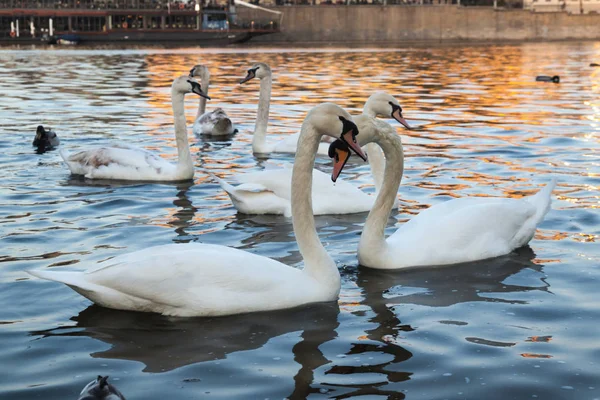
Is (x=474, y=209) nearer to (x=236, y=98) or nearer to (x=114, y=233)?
(x=114, y=233)

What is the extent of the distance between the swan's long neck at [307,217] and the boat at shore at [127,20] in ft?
280

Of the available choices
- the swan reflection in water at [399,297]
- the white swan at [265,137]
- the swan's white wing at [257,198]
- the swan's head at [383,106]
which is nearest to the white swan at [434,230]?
the swan reflection in water at [399,297]

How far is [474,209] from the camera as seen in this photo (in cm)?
781

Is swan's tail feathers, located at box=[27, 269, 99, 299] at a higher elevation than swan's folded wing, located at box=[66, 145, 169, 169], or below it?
below

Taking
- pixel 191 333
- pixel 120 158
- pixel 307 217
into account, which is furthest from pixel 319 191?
pixel 191 333

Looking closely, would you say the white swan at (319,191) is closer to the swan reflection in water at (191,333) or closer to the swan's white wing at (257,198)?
the swan's white wing at (257,198)

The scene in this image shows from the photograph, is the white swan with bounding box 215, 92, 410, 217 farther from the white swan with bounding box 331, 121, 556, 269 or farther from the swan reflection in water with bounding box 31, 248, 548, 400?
the swan reflection in water with bounding box 31, 248, 548, 400

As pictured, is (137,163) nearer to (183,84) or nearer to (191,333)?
(183,84)

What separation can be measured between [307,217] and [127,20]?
327 ft

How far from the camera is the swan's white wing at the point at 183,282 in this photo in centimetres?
602

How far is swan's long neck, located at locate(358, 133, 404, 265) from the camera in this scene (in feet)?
24.4

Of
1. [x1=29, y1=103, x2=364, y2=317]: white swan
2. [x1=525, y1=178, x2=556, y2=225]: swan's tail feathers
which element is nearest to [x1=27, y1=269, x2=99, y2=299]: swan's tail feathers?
[x1=29, y1=103, x2=364, y2=317]: white swan

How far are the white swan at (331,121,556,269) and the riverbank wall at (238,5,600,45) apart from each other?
91816mm

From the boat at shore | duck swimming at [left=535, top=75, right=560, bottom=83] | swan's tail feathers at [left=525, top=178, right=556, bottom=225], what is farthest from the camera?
the boat at shore
